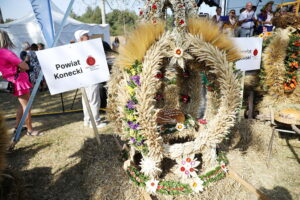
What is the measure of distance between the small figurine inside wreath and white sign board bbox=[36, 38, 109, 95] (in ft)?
2.02

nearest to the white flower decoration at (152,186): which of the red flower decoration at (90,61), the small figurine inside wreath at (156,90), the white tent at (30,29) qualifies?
the small figurine inside wreath at (156,90)

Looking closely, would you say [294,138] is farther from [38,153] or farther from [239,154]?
[38,153]

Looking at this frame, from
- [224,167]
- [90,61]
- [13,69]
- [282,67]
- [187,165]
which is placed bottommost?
[224,167]

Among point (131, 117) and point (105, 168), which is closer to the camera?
point (131, 117)

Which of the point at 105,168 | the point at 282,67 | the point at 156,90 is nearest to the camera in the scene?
the point at 156,90

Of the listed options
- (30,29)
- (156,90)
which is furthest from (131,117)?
(30,29)

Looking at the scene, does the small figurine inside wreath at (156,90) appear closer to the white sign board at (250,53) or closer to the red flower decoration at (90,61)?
the red flower decoration at (90,61)

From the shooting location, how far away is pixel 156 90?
8.29 ft

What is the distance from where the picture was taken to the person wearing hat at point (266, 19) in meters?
7.01

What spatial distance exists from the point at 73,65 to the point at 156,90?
1.46 meters

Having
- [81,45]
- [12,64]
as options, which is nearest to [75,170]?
[81,45]

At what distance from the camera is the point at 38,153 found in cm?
366

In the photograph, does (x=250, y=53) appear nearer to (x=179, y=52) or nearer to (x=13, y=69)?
(x=179, y=52)

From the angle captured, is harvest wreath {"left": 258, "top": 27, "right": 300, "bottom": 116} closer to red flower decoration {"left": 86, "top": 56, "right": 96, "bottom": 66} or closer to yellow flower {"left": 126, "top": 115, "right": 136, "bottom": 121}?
→ yellow flower {"left": 126, "top": 115, "right": 136, "bottom": 121}
